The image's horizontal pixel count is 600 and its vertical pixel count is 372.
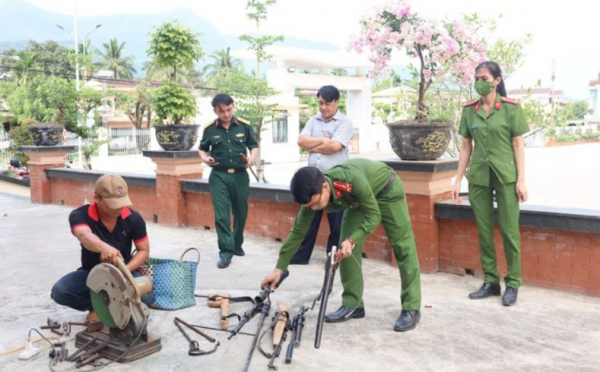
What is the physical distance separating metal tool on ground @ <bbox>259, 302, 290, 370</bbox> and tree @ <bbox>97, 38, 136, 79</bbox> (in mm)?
64862

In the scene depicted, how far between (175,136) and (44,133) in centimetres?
418

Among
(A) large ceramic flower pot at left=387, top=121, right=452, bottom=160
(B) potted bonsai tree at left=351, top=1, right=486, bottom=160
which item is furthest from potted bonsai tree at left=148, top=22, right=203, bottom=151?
(A) large ceramic flower pot at left=387, top=121, right=452, bottom=160

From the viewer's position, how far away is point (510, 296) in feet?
15.7

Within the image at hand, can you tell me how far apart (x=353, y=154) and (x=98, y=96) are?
26.1 meters

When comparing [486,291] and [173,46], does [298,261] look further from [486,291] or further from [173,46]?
[173,46]

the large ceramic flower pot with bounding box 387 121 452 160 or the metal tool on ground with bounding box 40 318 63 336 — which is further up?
the large ceramic flower pot with bounding box 387 121 452 160

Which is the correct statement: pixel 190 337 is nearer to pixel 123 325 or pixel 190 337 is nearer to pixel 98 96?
pixel 123 325

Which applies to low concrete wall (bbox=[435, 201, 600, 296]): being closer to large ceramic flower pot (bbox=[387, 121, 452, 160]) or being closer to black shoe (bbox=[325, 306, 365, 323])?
large ceramic flower pot (bbox=[387, 121, 452, 160])

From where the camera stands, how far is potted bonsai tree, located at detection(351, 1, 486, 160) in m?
5.70

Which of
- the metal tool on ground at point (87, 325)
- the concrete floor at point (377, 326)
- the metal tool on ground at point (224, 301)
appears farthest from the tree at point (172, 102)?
the metal tool on ground at point (87, 325)

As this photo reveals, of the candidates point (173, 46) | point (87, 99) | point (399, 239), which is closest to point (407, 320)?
point (399, 239)

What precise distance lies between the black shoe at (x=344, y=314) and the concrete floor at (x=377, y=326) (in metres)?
0.05

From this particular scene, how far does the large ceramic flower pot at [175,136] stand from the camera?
8.39m

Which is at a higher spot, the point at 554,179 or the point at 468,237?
the point at 468,237
